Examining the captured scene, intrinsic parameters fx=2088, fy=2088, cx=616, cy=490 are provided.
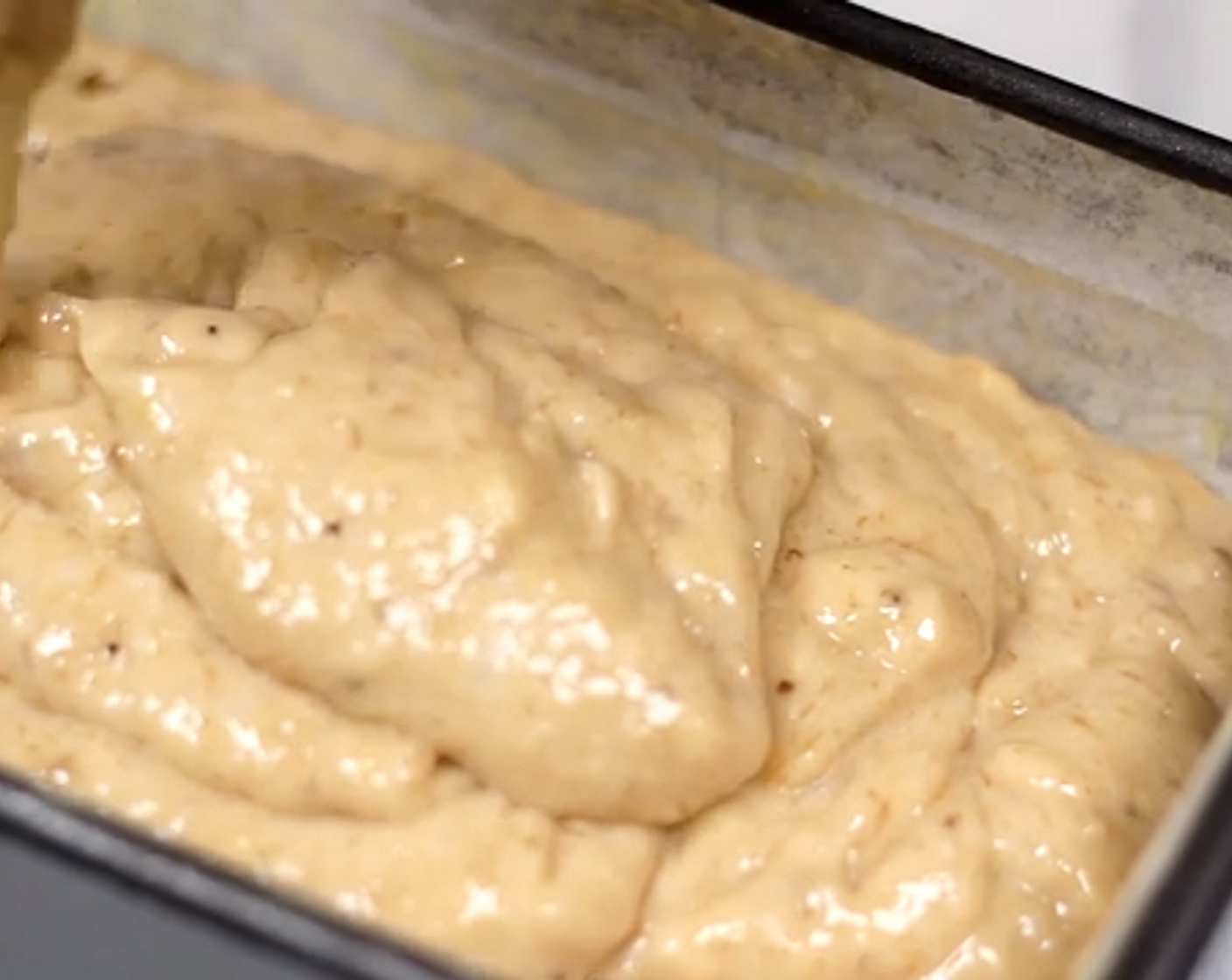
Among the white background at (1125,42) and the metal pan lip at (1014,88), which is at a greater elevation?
the metal pan lip at (1014,88)

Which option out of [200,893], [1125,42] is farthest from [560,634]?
[1125,42]

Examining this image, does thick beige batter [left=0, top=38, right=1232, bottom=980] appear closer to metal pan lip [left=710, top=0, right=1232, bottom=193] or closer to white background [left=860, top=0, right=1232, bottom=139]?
metal pan lip [left=710, top=0, right=1232, bottom=193]

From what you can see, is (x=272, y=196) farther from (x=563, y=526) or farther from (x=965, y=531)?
(x=965, y=531)

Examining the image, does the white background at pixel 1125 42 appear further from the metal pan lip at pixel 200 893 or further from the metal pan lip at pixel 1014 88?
the metal pan lip at pixel 200 893

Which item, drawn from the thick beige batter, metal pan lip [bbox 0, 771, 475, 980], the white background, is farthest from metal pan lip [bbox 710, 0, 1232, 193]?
metal pan lip [bbox 0, 771, 475, 980]

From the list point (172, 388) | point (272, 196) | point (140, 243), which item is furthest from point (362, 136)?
point (172, 388)

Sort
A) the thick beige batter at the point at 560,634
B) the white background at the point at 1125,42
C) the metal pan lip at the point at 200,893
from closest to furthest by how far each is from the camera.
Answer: the metal pan lip at the point at 200,893 < the thick beige batter at the point at 560,634 < the white background at the point at 1125,42

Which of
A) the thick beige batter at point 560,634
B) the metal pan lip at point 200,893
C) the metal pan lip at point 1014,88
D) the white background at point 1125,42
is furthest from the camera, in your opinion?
the white background at point 1125,42

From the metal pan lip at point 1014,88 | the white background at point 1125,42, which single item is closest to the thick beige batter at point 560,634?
the metal pan lip at point 1014,88
